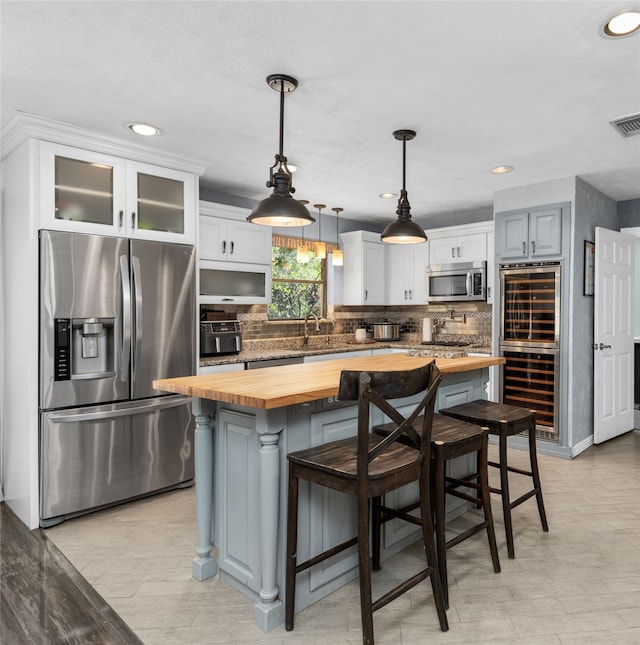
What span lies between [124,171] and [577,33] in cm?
277

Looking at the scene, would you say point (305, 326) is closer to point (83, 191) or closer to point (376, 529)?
point (83, 191)

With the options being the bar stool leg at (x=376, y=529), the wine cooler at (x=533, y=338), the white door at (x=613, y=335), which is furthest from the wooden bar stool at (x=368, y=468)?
the white door at (x=613, y=335)

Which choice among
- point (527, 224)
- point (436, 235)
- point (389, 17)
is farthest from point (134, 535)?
point (436, 235)

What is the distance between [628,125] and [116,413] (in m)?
3.79

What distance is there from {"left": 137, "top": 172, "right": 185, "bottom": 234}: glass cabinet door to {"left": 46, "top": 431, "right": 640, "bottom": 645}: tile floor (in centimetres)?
198

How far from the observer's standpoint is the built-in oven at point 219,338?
4156mm

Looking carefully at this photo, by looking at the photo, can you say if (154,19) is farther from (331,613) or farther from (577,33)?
(331,613)

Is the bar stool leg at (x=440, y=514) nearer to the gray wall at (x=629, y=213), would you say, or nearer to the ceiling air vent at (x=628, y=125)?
the ceiling air vent at (x=628, y=125)

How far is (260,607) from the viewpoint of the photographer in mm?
2031

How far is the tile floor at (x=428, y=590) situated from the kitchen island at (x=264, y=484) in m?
0.11

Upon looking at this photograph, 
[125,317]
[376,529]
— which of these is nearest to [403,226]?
[376,529]

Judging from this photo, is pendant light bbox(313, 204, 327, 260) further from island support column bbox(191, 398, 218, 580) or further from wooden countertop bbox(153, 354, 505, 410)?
island support column bbox(191, 398, 218, 580)

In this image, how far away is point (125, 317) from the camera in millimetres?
3248

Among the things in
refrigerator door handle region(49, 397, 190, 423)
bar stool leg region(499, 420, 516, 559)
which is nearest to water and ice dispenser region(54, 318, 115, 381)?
refrigerator door handle region(49, 397, 190, 423)
